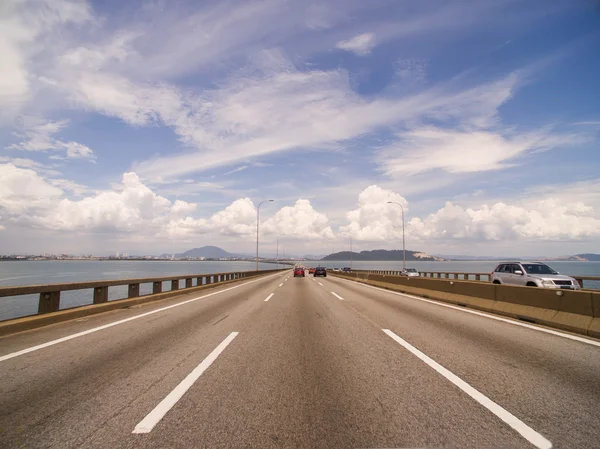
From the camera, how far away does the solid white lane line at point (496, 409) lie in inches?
129

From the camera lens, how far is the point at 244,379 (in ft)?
Answer: 16.3

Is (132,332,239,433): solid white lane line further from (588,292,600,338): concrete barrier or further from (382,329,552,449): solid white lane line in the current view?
(588,292,600,338): concrete barrier

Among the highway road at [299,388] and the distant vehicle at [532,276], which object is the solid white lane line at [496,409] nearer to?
the highway road at [299,388]

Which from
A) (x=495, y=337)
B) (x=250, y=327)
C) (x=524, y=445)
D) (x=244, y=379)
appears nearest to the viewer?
(x=524, y=445)

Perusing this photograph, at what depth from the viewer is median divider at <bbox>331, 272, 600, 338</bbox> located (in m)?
8.02

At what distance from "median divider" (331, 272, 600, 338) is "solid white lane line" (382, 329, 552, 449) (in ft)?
14.9

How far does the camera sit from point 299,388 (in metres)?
4.60

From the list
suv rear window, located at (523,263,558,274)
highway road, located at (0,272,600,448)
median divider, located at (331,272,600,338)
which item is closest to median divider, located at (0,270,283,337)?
highway road, located at (0,272,600,448)

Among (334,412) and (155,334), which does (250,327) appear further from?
(334,412)

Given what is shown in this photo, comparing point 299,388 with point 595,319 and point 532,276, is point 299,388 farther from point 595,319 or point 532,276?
point 532,276

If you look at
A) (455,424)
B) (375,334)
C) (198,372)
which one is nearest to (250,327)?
(375,334)

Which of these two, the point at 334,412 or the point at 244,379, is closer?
the point at 334,412

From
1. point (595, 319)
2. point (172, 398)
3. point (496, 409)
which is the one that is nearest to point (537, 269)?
point (595, 319)

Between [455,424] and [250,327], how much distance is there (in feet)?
20.3
